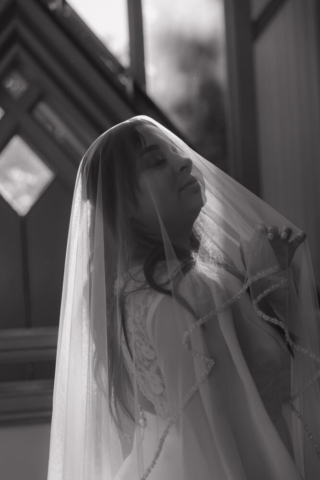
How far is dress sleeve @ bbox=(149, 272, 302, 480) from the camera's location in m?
0.85

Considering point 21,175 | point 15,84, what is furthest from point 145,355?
point 15,84

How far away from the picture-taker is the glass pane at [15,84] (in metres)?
2.07

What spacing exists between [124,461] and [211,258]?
15.1 inches

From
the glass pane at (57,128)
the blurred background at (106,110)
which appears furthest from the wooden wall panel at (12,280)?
the glass pane at (57,128)

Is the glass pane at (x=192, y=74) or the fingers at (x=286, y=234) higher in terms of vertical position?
the glass pane at (x=192, y=74)

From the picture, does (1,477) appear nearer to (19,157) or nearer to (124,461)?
(124,461)

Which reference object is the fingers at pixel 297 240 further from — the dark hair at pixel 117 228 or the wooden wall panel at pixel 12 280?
the wooden wall panel at pixel 12 280

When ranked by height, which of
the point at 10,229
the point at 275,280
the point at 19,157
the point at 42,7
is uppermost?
the point at 42,7

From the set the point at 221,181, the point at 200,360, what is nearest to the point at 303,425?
the point at 200,360

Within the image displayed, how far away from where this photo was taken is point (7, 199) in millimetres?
2008

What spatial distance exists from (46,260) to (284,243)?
3.85ft

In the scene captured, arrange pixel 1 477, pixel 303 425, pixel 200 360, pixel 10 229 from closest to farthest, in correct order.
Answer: pixel 200 360 < pixel 303 425 < pixel 1 477 < pixel 10 229

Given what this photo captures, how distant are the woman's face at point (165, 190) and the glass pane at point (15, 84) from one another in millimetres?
1211

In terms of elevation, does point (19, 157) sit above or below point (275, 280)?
above
